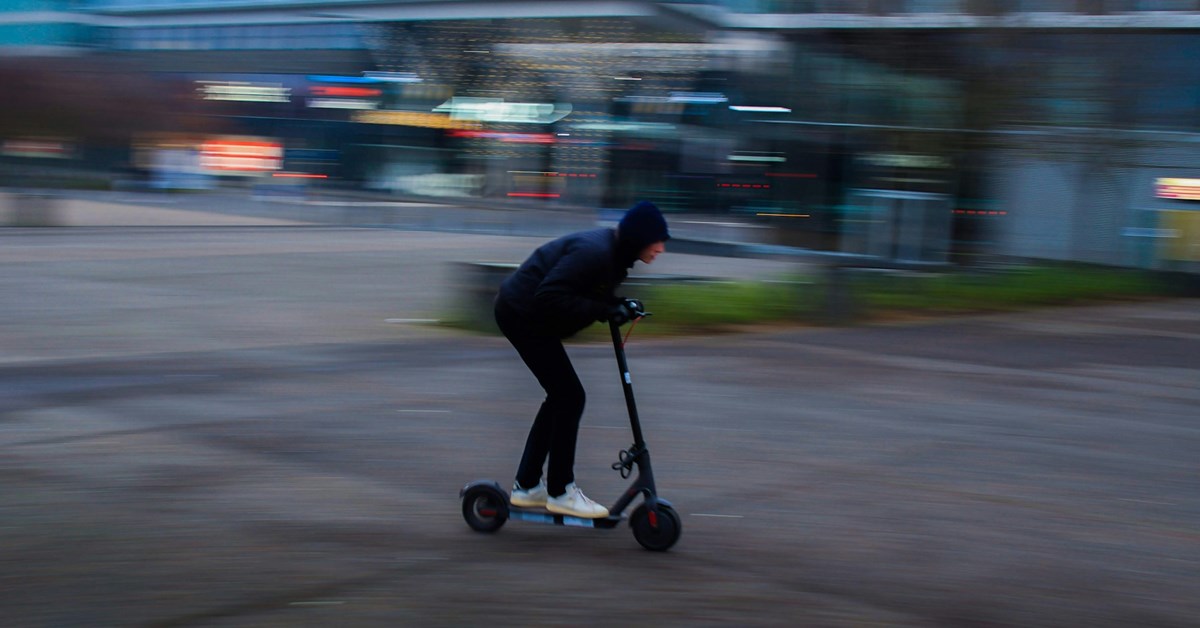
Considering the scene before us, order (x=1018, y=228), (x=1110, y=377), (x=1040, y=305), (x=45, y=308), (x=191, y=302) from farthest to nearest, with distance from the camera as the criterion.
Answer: (x=1018, y=228)
(x=1040, y=305)
(x=191, y=302)
(x=45, y=308)
(x=1110, y=377)

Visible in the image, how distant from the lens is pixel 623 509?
16.9 feet

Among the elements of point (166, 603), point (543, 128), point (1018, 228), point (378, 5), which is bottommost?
point (166, 603)

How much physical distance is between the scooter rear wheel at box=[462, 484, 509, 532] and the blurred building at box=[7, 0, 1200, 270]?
1081 cm

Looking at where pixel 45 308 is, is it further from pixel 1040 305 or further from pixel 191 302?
pixel 1040 305

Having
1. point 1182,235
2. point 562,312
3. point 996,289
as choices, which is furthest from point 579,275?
point 1182,235

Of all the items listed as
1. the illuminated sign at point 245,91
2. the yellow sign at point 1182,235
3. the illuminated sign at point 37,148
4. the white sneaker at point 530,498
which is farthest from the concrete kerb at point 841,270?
the illuminated sign at point 245,91

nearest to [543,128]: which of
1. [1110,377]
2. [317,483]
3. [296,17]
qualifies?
[296,17]

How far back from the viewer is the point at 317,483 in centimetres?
609

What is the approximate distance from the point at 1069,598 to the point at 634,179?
35.1 m

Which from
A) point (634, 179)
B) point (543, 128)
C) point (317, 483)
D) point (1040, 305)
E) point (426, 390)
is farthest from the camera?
point (543, 128)

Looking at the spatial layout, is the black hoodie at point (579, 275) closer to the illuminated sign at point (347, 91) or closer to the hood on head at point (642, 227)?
the hood on head at point (642, 227)

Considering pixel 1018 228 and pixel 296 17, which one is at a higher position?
pixel 296 17

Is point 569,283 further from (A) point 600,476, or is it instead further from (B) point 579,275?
(A) point 600,476

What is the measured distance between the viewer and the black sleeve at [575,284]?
488 cm
